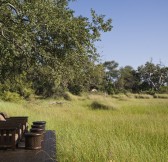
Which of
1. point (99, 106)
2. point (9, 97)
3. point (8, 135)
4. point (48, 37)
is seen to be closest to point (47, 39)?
point (48, 37)

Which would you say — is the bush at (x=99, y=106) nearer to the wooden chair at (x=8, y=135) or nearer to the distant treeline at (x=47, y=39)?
the distant treeline at (x=47, y=39)

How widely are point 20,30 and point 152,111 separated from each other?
11.2 meters

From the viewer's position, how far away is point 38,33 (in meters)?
12.7

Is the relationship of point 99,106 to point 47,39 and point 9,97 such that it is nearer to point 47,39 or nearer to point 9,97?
point 9,97

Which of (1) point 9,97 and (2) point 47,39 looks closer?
(2) point 47,39

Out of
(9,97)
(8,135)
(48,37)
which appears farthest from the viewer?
(9,97)

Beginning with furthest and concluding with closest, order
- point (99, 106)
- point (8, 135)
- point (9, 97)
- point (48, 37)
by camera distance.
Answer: point (9, 97) < point (99, 106) < point (48, 37) < point (8, 135)

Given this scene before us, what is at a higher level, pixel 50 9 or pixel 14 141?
pixel 50 9

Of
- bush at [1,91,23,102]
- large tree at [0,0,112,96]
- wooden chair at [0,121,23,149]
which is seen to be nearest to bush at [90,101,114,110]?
bush at [1,91,23,102]

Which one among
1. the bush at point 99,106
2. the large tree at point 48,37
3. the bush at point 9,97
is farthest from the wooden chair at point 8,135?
the bush at point 9,97

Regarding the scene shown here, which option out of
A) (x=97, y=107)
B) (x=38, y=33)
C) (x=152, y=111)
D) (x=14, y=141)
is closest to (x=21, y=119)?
(x=14, y=141)

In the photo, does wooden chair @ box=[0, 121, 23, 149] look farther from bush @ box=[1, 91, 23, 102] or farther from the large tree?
bush @ box=[1, 91, 23, 102]

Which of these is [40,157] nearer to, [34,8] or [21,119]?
[21,119]

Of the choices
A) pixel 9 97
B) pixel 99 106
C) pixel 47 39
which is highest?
pixel 47 39
